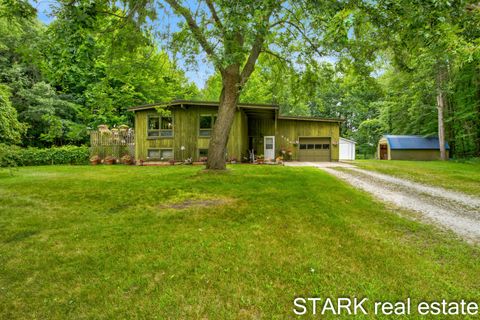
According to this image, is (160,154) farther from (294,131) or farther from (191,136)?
(294,131)

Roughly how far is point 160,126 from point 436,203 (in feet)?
51.5

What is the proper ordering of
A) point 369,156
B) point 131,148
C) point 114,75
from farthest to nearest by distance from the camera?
point 369,156
point 131,148
point 114,75

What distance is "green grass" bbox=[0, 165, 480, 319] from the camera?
8.19 feet

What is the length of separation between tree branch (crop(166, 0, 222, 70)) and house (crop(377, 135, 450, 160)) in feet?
81.8

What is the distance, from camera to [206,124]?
16656 mm

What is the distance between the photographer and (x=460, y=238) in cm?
390

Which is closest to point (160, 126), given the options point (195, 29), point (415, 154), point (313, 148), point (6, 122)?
point (6, 122)

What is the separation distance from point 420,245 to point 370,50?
22.6 feet

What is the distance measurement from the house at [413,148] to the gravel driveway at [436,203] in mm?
19553

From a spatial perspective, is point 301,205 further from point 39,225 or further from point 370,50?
point 370,50

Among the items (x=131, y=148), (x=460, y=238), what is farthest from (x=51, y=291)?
(x=131, y=148)

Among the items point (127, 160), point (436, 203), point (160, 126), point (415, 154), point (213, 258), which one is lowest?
point (213, 258)

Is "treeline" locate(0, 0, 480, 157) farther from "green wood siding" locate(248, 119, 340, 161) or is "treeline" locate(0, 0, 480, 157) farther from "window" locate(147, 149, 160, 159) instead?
"green wood siding" locate(248, 119, 340, 161)

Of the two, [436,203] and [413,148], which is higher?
[413,148]
